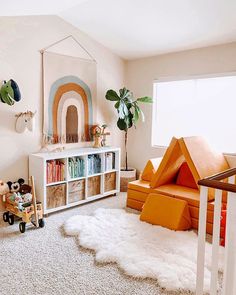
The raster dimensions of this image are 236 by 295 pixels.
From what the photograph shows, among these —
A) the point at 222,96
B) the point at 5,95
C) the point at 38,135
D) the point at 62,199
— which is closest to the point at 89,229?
the point at 62,199

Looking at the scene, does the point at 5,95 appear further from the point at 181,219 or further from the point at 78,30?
the point at 181,219

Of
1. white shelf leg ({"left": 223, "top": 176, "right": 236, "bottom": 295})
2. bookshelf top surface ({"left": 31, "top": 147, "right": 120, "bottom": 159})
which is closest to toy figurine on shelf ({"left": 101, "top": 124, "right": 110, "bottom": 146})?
bookshelf top surface ({"left": 31, "top": 147, "right": 120, "bottom": 159})

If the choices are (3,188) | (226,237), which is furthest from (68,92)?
(226,237)

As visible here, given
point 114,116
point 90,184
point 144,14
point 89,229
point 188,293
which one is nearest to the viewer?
point 188,293

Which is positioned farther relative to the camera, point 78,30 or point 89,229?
point 78,30

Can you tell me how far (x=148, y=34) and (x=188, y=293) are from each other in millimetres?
3213

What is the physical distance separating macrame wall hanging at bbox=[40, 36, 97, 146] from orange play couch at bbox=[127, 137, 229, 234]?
1209 mm

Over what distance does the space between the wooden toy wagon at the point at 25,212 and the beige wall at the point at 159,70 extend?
85.0 inches

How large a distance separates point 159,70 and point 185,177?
1.85 meters

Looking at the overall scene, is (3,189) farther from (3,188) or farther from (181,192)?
(181,192)

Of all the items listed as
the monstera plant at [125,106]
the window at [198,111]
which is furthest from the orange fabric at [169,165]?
the monstera plant at [125,106]

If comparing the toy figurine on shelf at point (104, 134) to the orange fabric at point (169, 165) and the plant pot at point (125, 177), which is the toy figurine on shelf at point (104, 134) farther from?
the orange fabric at point (169, 165)

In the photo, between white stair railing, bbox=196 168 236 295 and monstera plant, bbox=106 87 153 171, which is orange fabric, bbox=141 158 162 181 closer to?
monstera plant, bbox=106 87 153 171

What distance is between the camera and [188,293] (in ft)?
6.53
